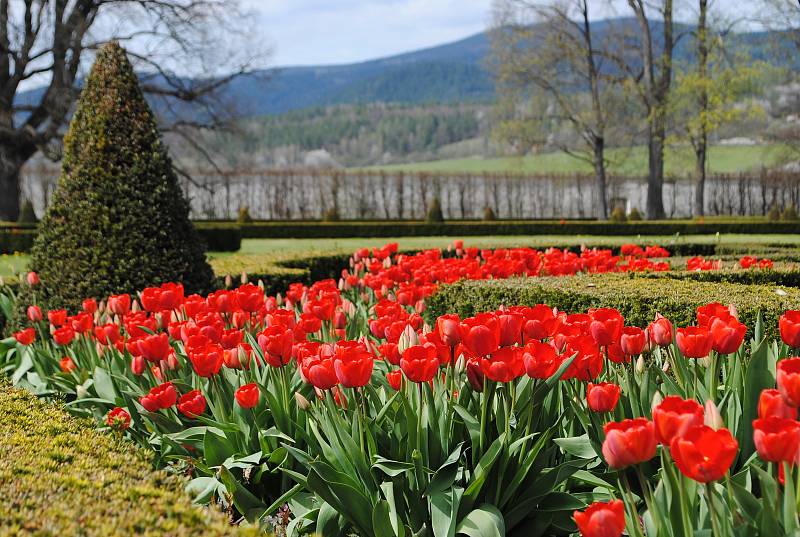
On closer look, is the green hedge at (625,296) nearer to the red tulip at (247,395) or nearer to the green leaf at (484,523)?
the green leaf at (484,523)

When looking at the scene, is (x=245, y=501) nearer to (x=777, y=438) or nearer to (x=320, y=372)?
(x=320, y=372)

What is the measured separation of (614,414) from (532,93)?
27836mm

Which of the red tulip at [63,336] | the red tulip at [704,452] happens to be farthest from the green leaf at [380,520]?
the red tulip at [63,336]

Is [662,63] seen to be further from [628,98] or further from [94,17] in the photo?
[94,17]

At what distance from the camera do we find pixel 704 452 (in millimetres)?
1433

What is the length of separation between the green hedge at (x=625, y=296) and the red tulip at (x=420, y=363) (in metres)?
2.35

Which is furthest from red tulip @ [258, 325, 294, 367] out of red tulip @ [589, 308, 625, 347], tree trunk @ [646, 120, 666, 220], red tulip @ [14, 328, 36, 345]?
tree trunk @ [646, 120, 666, 220]

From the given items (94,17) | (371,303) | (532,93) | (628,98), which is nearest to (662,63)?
(628,98)

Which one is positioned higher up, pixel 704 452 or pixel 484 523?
pixel 704 452

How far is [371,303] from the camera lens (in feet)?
19.2

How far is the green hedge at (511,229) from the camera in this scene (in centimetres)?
2188

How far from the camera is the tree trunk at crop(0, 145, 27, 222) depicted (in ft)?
75.1

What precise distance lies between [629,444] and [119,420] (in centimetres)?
210

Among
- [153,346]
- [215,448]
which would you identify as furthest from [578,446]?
[153,346]
